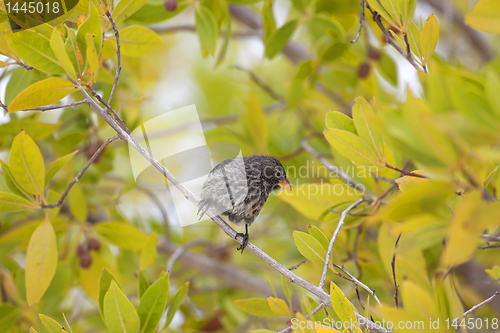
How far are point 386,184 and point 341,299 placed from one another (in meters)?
1.00

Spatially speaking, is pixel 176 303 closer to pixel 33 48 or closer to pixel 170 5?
pixel 33 48

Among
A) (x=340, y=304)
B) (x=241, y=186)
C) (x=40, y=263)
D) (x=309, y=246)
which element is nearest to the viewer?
(x=340, y=304)

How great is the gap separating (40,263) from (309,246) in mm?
1332

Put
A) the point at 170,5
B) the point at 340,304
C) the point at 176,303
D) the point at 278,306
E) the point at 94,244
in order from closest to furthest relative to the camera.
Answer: the point at 340,304 < the point at 278,306 < the point at 176,303 < the point at 170,5 < the point at 94,244

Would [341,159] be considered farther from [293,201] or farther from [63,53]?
[63,53]

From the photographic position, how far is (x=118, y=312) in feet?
5.21

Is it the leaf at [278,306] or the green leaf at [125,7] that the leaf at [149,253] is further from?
the green leaf at [125,7]

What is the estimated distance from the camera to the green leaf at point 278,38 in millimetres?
2645

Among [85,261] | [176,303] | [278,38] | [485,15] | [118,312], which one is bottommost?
[85,261]

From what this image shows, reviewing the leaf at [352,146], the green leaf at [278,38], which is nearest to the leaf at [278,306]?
the leaf at [352,146]

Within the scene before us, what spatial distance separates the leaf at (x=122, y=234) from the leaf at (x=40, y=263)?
469 millimetres

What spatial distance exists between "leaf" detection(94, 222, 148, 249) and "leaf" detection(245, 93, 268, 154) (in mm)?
1063

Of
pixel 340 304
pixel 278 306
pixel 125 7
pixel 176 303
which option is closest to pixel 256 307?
pixel 278 306

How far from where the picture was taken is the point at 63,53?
57.1 inches
